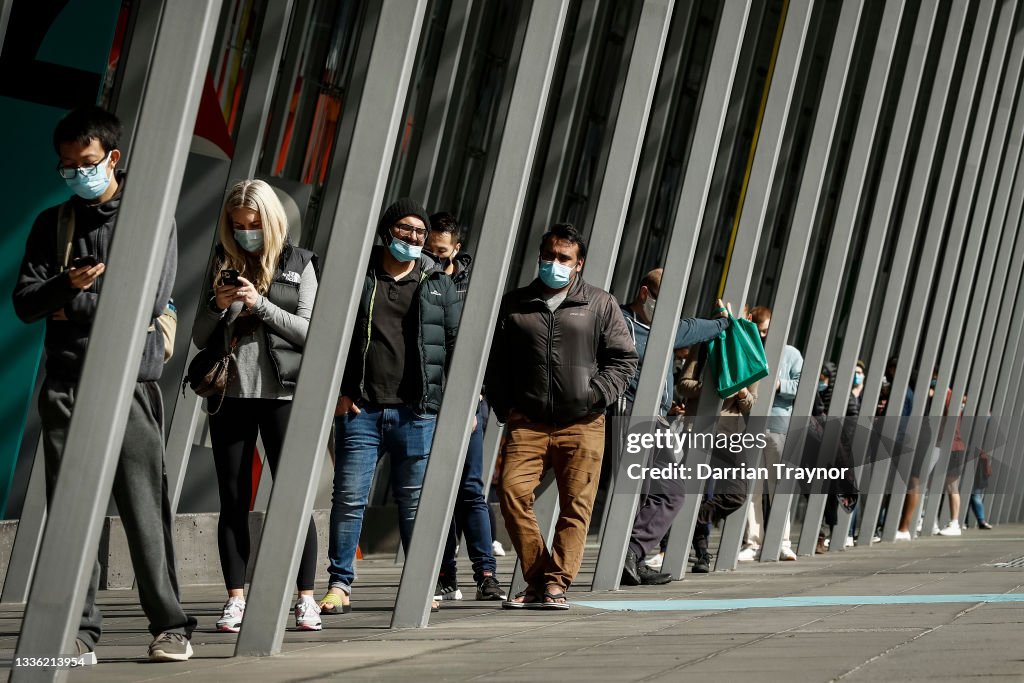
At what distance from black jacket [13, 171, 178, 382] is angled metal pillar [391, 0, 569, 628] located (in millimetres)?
1855

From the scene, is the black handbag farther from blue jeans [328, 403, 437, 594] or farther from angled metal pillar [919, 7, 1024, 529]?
Result: angled metal pillar [919, 7, 1024, 529]

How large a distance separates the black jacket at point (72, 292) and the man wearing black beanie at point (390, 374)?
2.20m

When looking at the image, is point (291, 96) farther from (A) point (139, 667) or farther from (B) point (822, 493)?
(A) point (139, 667)

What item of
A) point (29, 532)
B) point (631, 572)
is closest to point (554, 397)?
point (631, 572)

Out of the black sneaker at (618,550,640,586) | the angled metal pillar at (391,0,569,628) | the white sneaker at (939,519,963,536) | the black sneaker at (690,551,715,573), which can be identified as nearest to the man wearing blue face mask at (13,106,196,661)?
the angled metal pillar at (391,0,569,628)

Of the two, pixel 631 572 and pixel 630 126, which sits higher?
pixel 630 126

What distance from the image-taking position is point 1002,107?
58.3ft

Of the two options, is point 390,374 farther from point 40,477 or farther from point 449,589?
point 40,477

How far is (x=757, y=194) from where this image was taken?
36.0 ft

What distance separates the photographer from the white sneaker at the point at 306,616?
7.11m

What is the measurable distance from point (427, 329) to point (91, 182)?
105 inches

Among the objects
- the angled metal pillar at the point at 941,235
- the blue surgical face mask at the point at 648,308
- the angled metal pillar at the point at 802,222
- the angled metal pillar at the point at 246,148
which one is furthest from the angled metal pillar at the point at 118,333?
the angled metal pillar at the point at 941,235

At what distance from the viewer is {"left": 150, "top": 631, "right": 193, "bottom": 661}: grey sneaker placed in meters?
5.80

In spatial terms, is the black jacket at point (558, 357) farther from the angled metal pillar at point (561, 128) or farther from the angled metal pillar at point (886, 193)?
the angled metal pillar at point (886, 193)
